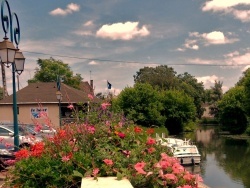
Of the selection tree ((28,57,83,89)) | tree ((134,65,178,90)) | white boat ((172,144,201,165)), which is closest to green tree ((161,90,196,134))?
tree ((134,65,178,90))

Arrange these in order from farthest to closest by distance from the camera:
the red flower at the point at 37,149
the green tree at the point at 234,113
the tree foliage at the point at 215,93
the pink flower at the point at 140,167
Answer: the tree foliage at the point at 215,93
the green tree at the point at 234,113
the red flower at the point at 37,149
the pink flower at the point at 140,167

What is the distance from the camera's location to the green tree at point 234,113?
2699 inches

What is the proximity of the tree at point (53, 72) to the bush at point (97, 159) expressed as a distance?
67148mm

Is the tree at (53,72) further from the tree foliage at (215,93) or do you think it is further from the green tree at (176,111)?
the tree foliage at (215,93)

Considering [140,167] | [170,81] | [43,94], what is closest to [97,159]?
[140,167]

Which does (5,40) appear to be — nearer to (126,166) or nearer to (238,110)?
(126,166)

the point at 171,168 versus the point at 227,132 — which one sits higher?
the point at 171,168

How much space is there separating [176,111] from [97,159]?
6086 cm

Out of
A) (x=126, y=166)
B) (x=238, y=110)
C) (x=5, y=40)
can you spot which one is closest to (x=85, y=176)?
(x=126, y=166)

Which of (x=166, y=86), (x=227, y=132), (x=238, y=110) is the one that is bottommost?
(x=227, y=132)

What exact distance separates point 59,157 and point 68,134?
51 cm

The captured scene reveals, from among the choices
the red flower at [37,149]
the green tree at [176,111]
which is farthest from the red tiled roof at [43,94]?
the red flower at [37,149]

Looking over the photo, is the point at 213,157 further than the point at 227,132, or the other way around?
the point at 227,132

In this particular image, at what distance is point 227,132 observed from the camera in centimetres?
7169
